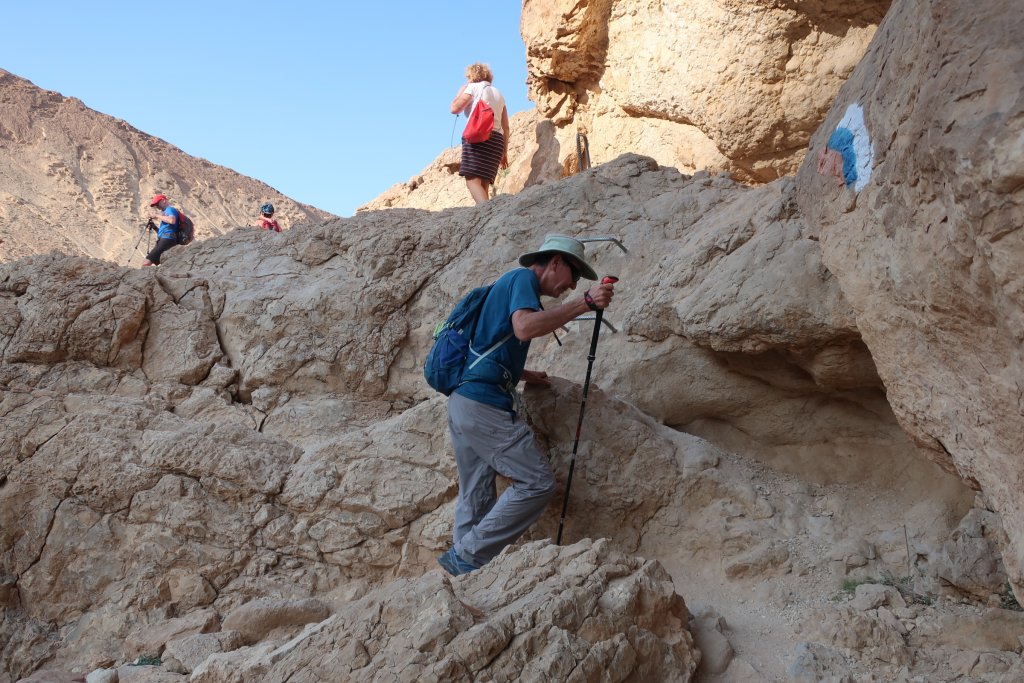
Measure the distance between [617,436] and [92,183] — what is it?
20463mm

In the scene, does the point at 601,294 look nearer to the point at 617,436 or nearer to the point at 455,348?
the point at 455,348

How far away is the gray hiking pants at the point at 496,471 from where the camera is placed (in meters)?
4.05

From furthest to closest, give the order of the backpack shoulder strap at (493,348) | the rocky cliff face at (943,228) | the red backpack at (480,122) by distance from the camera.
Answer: the red backpack at (480,122) < the backpack shoulder strap at (493,348) < the rocky cliff face at (943,228)

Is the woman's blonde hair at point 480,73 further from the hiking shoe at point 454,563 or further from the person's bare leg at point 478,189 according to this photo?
the hiking shoe at point 454,563

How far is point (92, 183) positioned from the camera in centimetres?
2123

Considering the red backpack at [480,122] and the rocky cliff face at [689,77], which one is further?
the red backpack at [480,122]

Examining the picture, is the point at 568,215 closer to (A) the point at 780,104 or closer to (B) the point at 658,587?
(A) the point at 780,104

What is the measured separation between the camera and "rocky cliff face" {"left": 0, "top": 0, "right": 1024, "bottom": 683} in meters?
3.10

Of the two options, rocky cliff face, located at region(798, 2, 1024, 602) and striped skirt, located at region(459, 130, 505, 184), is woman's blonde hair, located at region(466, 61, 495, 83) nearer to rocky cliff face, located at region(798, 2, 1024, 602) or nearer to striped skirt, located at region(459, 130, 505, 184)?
striped skirt, located at region(459, 130, 505, 184)

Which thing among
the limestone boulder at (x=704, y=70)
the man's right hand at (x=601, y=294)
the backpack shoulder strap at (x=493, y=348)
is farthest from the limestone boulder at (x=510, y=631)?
the limestone boulder at (x=704, y=70)

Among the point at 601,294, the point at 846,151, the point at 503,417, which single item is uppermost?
the point at 846,151

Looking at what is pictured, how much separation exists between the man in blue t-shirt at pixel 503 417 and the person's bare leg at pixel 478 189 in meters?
3.90

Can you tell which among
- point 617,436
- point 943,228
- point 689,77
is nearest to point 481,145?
point 689,77

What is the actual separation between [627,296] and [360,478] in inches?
91.1
